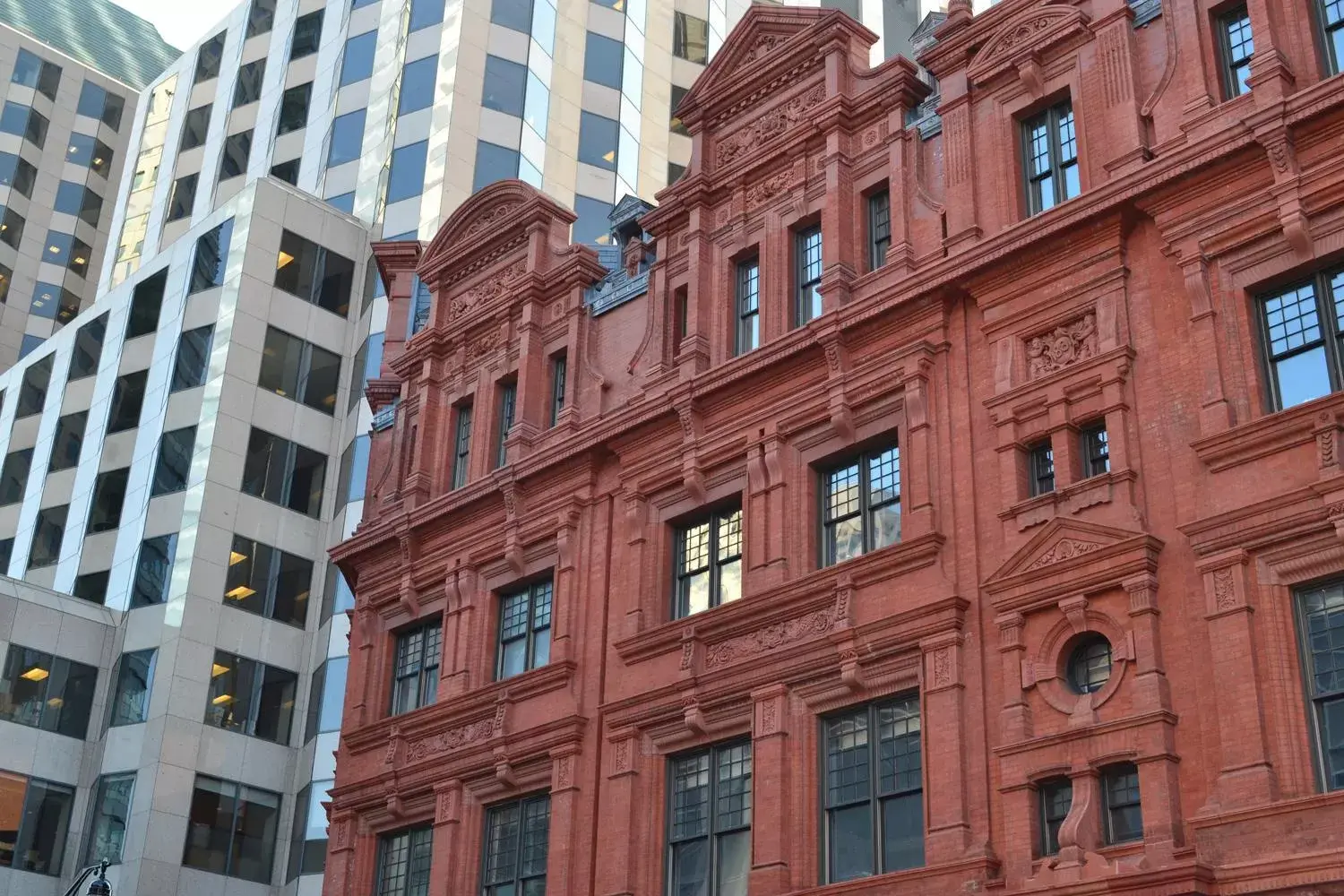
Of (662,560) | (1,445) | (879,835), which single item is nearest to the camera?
(879,835)

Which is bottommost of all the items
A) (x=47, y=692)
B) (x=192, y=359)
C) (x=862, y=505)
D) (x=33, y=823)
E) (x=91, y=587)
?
(x=33, y=823)

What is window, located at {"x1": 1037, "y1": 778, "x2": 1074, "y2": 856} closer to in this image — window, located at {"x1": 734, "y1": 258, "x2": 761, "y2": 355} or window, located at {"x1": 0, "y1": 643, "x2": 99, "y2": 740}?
window, located at {"x1": 734, "y1": 258, "x2": 761, "y2": 355}

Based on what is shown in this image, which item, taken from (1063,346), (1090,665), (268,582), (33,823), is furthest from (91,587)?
(1090,665)

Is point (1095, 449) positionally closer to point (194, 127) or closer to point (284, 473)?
point (284, 473)

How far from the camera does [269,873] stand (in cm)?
5091

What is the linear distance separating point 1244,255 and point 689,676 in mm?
11335

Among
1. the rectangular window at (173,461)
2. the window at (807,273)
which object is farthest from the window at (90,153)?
the window at (807,273)

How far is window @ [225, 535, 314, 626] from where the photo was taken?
5331 cm

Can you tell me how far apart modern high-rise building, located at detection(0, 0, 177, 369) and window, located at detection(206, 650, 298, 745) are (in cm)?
5147

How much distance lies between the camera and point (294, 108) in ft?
233

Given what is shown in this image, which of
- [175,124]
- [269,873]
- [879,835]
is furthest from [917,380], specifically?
[175,124]

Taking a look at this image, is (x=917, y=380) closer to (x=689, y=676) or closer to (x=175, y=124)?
(x=689, y=676)

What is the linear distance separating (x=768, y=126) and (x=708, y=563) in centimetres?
875

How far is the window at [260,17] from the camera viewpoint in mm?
76312
